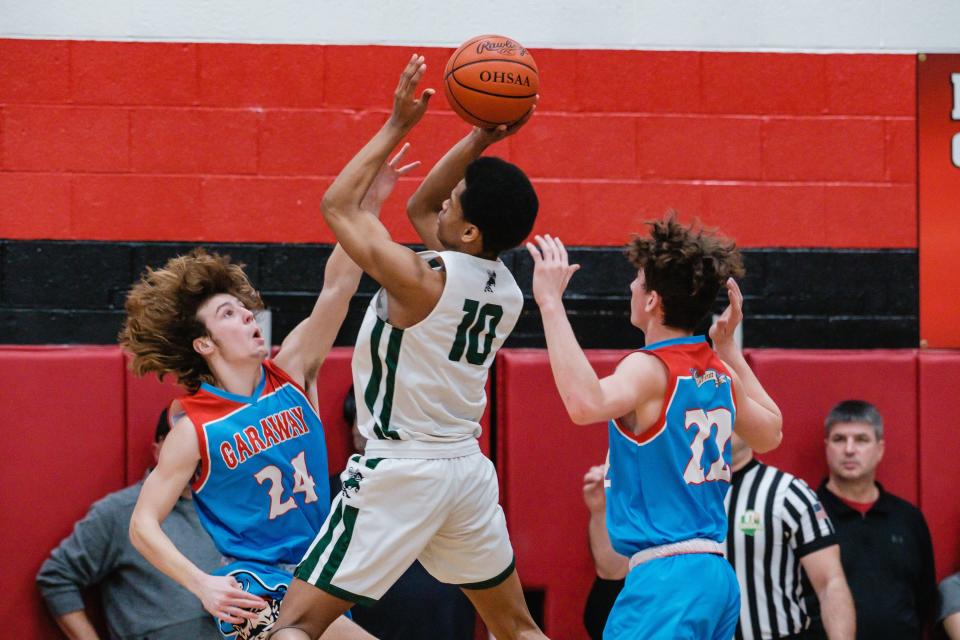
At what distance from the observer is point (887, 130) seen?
6.07 meters

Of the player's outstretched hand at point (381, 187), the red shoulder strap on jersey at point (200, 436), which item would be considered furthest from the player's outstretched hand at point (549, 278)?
the red shoulder strap on jersey at point (200, 436)

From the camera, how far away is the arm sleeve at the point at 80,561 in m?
5.18

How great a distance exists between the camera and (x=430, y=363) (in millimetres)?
3750

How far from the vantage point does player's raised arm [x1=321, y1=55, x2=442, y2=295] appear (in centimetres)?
363

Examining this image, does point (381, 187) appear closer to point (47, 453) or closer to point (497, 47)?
point (497, 47)

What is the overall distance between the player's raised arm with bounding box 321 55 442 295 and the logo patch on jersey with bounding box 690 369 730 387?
0.86 m

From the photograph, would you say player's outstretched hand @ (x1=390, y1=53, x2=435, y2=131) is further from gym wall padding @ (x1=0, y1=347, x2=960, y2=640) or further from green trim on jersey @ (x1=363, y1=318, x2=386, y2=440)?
gym wall padding @ (x1=0, y1=347, x2=960, y2=640)

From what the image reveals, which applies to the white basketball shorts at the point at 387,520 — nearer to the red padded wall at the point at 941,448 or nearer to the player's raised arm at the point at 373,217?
the player's raised arm at the point at 373,217

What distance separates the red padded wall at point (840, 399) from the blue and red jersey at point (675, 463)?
1.99m

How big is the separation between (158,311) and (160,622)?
1.55m

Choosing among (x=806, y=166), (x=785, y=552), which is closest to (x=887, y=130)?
(x=806, y=166)

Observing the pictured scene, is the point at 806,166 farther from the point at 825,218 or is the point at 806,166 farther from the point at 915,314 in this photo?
the point at 915,314

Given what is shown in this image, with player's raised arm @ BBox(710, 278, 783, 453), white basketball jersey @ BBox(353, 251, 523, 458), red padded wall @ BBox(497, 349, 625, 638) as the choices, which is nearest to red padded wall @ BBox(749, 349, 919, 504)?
red padded wall @ BBox(497, 349, 625, 638)

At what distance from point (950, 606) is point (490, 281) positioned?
Answer: 9.74 ft
